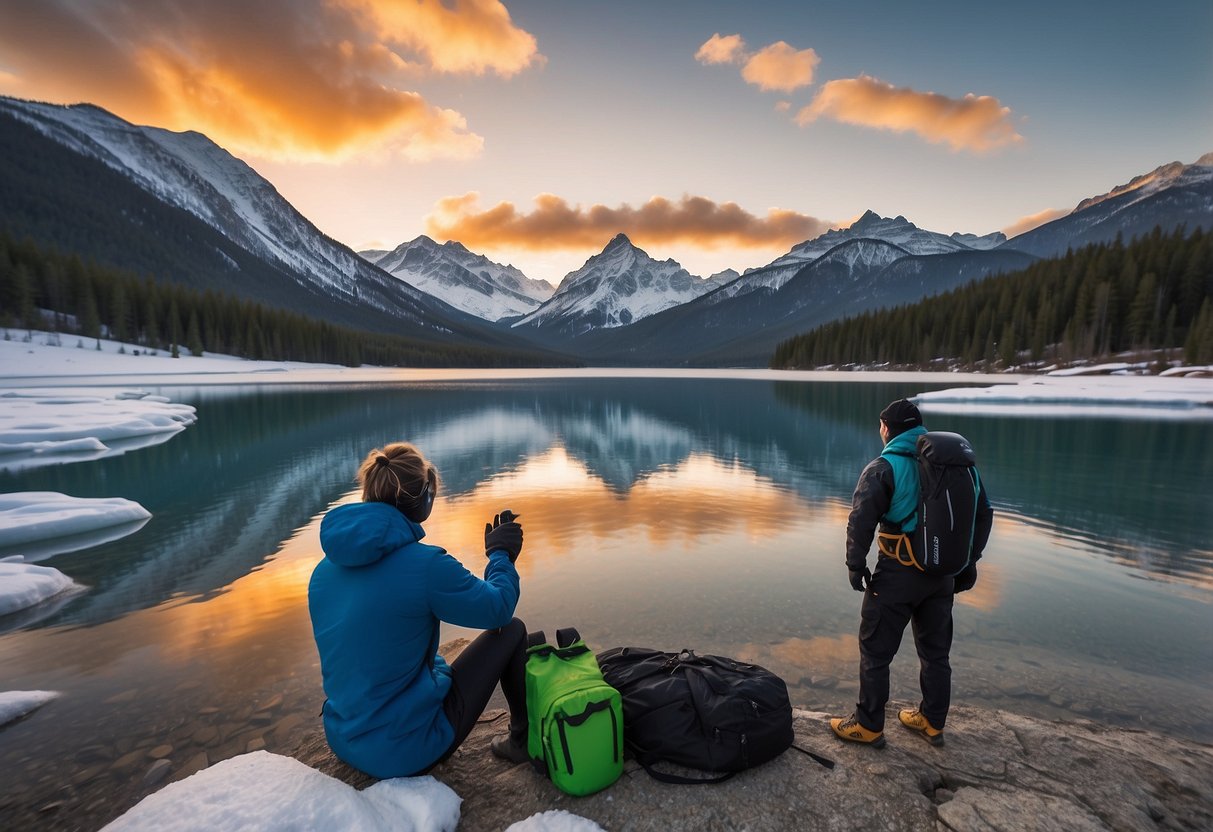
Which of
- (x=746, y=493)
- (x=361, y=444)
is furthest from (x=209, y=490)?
(x=746, y=493)

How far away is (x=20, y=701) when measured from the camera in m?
5.27

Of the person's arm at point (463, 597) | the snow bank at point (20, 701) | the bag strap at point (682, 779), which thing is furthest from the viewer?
the snow bank at point (20, 701)

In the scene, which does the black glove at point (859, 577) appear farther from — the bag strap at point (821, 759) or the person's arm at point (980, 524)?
the bag strap at point (821, 759)

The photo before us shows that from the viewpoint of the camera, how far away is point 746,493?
50.8 ft

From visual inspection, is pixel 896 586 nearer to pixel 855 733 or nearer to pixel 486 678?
pixel 855 733

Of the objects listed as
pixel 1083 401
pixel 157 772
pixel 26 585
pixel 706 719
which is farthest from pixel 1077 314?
pixel 26 585

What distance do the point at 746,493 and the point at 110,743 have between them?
1379 cm

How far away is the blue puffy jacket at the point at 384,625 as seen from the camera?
298 cm

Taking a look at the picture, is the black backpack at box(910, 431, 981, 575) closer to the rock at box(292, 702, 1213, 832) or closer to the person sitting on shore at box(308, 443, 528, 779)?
the rock at box(292, 702, 1213, 832)

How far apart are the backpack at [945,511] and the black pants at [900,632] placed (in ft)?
0.73

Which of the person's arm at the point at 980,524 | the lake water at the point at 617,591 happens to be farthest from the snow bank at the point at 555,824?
the person's arm at the point at 980,524

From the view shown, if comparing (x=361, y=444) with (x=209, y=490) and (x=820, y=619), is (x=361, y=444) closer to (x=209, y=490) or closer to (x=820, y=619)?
(x=209, y=490)

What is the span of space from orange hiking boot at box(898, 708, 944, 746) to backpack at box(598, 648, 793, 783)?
4.29 feet

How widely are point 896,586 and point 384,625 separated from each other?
3.65 metres
